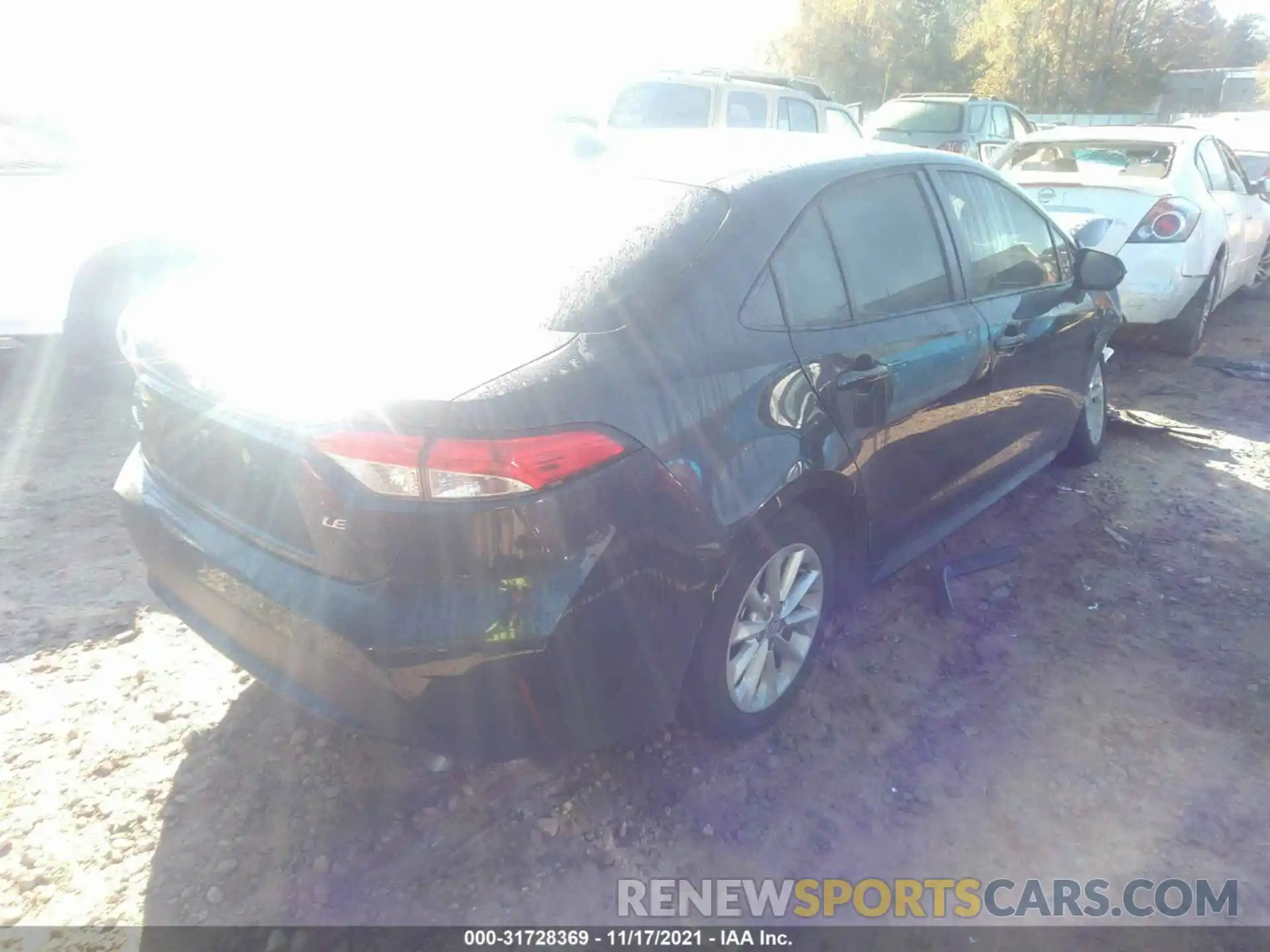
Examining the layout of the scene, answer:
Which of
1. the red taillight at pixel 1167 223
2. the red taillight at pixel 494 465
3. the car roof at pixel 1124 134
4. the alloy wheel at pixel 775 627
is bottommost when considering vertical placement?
the alloy wheel at pixel 775 627

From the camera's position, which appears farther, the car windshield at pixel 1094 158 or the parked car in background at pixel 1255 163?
the parked car in background at pixel 1255 163

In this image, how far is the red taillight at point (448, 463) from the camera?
6.18 feet

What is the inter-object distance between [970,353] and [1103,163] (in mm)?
4937

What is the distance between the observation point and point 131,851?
234 cm

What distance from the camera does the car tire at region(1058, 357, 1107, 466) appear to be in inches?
184

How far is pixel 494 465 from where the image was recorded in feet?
6.21

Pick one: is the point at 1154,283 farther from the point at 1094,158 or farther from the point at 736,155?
the point at 736,155

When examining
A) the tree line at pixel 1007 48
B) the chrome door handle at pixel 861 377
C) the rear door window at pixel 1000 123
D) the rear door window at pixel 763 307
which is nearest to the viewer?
the rear door window at pixel 763 307

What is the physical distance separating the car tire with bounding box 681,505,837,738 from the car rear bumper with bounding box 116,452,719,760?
0.14 m

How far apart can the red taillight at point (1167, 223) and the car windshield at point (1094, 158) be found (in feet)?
1.27

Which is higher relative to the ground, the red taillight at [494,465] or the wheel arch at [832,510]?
the red taillight at [494,465]

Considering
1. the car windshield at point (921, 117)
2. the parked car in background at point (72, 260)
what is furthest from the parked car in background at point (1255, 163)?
the parked car in background at point (72, 260)

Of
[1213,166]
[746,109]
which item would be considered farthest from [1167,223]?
[746,109]
